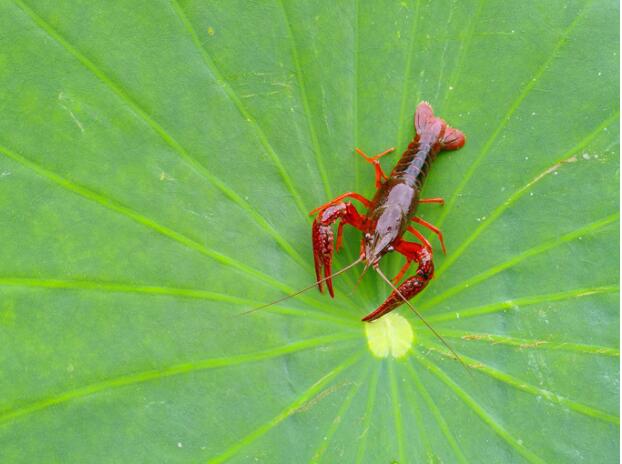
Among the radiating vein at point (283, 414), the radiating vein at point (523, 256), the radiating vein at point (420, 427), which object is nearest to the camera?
the radiating vein at point (283, 414)

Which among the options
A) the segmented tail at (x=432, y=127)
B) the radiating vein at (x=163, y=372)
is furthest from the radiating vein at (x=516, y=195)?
the radiating vein at (x=163, y=372)

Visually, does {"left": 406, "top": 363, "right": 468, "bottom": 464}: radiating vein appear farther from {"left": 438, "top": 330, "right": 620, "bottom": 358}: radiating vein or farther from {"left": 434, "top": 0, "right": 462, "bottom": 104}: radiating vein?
{"left": 434, "top": 0, "right": 462, "bottom": 104}: radiating vein

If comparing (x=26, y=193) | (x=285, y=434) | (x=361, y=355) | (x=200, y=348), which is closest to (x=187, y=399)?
(x=200, y=348)

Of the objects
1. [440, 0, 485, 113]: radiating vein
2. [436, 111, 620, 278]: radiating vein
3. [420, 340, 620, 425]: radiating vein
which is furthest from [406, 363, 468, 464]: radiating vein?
[440, 0, 485, 113]: radiating vein

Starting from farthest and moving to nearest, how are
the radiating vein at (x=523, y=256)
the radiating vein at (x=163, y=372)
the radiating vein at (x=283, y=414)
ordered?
1. the radiating vein at (x=523, y=256)
2. the radiating vein at (x=283, y=414)
3. the radiating vein at (x=163, y=372)

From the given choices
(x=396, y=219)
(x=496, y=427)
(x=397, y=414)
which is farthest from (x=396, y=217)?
(x=496, y=427)

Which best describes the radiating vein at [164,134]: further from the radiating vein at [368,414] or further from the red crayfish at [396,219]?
the radiating vein at [368,414]

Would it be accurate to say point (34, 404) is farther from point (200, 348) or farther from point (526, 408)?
point (526, 408)

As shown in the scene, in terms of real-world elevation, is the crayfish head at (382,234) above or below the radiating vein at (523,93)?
below
